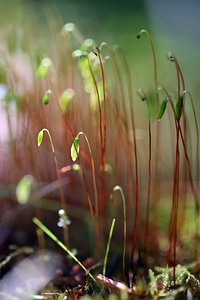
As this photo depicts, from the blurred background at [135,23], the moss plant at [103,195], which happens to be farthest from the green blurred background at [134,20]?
the moss plant at [103,195]

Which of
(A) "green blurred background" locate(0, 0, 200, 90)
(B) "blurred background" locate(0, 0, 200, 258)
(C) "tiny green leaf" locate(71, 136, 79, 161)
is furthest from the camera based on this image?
(A) "green blurred background" locate(0, 0, 200, 90)

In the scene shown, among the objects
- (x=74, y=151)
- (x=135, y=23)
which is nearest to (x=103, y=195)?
(x=74, y=151)

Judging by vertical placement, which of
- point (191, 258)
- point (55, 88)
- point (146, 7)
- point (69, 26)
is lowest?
point (191, 258)

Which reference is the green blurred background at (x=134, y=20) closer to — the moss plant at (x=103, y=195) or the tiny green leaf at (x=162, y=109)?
the moss plant at (x=103, y=195)

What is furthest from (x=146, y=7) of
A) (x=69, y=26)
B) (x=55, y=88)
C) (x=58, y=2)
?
(x=69, y=26)

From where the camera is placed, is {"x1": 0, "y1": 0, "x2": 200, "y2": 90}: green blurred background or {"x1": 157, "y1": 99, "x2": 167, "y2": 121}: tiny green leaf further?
{"x1": 0, "y1": 0, "x2": 200, "y2": 90}: green blurred background

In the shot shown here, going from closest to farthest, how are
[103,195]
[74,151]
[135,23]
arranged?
[74,151] → [103,195] → [135,23]

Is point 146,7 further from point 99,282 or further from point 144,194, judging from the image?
point 99,282

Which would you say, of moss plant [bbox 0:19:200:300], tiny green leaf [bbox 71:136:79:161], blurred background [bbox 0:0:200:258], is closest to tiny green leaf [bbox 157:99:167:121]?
moss plant [bbox 0:19:200:300]

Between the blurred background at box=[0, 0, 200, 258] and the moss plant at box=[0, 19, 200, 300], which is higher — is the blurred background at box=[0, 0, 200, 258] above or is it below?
above

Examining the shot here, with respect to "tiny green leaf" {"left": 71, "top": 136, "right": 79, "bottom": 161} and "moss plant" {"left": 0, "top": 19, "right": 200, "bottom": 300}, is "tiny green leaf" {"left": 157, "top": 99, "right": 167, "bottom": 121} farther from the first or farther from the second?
"tiny green leaf" {"left": 71, "top": 136, "right": 79, "bottom": 161}

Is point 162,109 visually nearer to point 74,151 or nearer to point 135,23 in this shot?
point 74,151
